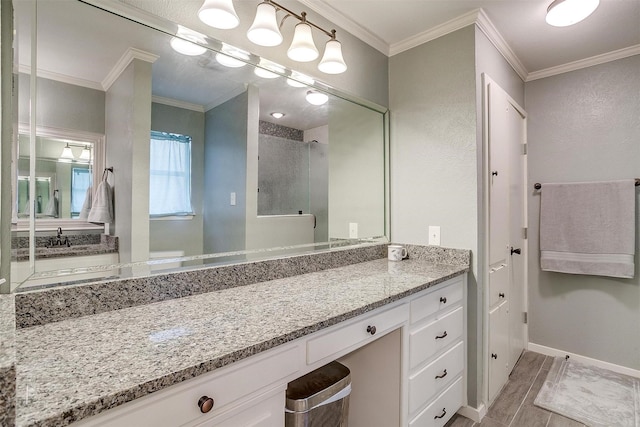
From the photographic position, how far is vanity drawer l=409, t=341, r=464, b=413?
4.66ft

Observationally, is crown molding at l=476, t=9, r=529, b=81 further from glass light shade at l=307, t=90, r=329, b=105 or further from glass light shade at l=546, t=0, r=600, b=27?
glass light shade at l=307, t=90, r=329, b=105

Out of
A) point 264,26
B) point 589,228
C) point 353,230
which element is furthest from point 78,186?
point 589,228

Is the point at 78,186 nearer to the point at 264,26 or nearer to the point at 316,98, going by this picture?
the point at 264,26

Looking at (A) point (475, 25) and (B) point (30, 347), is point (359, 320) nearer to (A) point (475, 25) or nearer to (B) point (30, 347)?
(B) point (30, 347)

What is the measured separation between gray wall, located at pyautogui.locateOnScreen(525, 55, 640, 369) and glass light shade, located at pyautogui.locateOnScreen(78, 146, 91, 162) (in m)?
3.02

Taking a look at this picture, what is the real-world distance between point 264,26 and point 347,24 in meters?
0.77

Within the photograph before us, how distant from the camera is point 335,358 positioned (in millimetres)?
1073

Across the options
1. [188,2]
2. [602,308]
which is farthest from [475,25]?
[602,308]

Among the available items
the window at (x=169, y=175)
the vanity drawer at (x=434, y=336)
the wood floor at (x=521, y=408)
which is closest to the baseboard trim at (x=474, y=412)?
the wood floor at (x=521, y=408)

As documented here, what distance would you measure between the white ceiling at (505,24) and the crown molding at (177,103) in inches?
32.4

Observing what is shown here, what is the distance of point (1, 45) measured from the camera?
0.91m

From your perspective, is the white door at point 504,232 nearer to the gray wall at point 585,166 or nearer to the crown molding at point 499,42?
the gray wall at point 585,166

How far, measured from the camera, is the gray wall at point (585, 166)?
7.35 ft

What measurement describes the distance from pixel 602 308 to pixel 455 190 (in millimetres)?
1640
